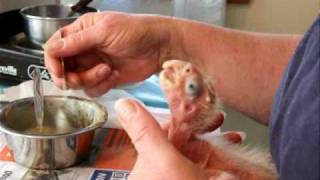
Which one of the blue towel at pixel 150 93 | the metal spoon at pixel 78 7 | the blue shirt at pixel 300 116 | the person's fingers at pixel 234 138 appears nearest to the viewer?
the blue shirt at pixel 300 116

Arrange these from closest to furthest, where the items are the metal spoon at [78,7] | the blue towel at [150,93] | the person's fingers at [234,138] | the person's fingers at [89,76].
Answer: the person's fingers at [234,138] < the person's fingers at [89,76] < the blue towel at [150,93] < the metal spoon at [78,7]

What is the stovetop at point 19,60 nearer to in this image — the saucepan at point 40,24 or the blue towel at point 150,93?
the saucepan at point 40,24

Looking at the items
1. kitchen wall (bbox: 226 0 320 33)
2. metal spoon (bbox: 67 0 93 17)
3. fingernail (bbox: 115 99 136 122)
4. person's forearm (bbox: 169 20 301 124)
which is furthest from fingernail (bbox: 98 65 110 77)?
kitchen wall (bbox: 226 0 320 33)

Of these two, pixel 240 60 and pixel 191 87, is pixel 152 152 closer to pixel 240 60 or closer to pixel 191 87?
pixel 191 87

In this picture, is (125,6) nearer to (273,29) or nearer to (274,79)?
(273,29)

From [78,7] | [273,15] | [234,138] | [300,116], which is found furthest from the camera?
[273,15]

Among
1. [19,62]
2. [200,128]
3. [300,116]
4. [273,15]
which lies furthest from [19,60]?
[273,15]

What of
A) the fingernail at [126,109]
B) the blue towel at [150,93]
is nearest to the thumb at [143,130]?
the fingernail at [126,109]
